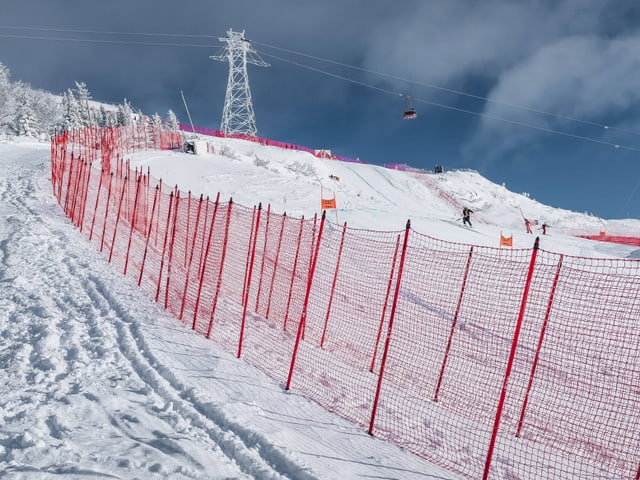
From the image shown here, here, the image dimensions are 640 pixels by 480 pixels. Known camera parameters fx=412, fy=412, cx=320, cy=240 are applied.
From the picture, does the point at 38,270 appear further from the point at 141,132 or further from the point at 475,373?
the point at 141,132

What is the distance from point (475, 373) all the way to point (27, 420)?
7.94m

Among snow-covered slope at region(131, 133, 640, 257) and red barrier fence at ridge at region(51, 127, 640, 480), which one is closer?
red barrier fence at ridge at region(51, 127, 640, 480)

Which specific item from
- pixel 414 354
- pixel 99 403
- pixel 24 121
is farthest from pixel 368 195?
pixel 24 121

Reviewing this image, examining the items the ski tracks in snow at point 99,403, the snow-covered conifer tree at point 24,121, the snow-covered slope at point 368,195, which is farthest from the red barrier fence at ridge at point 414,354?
the snow-covered conifer tree at point 24,121

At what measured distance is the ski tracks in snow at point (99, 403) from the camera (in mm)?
3527

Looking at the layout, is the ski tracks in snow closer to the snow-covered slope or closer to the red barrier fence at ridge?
the red barrier fence at ridge

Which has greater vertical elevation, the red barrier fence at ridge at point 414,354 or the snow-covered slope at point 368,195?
the snow-covered slope at point 368,195

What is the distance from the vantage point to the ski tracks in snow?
3527 millimetres

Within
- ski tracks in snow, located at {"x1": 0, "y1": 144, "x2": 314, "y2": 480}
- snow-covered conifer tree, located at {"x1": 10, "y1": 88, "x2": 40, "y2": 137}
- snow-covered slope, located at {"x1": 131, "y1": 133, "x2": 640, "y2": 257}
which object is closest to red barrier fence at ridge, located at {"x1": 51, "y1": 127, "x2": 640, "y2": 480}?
ski tracks in snow, located at {"x1": 0, "y1": 144, "x2": 314, "y2": 480}

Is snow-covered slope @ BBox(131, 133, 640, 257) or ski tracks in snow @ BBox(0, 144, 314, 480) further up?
snow-covered slope @ BBox(131, 133, 640, 257)

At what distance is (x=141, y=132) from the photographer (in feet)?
163

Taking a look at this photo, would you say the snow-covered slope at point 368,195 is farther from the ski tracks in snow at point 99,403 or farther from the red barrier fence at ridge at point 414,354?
the ski tracks in snow at point 99,403

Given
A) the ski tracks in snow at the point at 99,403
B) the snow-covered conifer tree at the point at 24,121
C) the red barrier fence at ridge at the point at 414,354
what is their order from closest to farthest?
the ski tracks in snow at the point at 99,403 < the red barrier fence at ridge at the point at 414,354 < the snow-covered conifer tree at the point at 24,121

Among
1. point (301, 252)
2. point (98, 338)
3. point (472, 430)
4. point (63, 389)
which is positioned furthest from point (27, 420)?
point (301, 252)
